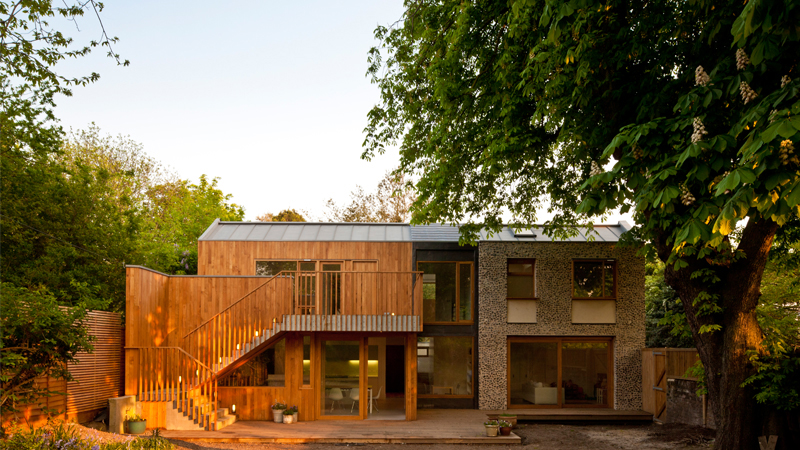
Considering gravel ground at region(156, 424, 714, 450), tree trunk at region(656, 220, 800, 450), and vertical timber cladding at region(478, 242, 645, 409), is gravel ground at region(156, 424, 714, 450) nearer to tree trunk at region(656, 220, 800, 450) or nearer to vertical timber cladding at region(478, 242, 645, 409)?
vertical timber cladding at region(478, 242, 645, 409)

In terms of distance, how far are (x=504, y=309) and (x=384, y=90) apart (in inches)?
263

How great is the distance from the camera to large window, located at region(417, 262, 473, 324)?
15.2m

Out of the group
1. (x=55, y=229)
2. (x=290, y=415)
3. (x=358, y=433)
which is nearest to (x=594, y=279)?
(x=358, y=433)

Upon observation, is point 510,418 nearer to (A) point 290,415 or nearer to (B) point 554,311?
(B) point 554,311

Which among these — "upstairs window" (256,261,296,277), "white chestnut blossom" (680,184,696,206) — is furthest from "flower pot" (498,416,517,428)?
"white chestnut blossom" (680,184,696,206)

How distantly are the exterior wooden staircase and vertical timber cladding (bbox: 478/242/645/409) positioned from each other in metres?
2.57

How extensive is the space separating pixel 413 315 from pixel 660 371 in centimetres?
620

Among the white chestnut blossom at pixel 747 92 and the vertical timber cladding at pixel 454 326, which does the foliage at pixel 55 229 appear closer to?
the vertical timber cladding at pixel 454 326

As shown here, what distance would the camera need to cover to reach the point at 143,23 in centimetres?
747

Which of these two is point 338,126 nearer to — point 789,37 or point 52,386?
point 52,386

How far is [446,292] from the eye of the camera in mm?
15273

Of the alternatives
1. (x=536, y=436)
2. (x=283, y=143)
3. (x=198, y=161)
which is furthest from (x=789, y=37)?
(x=198, y=161)

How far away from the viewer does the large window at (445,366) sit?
15.0 metres

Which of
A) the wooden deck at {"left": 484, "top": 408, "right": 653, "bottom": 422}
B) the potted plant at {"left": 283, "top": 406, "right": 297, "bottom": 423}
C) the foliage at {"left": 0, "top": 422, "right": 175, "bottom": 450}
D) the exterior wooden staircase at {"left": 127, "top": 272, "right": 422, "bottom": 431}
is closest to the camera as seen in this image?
the foliage at {"left": 0, "top": 422, "right": 175, "bottom": 450}
